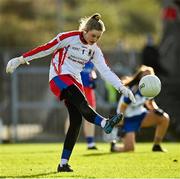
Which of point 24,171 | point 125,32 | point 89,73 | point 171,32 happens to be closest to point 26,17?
point 125,32

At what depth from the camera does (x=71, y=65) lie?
1165cm

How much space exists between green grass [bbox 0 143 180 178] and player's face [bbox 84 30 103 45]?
1.75m

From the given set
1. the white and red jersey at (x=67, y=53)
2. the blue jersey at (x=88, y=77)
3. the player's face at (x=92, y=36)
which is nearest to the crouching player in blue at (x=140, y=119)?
the blue jersey at (x=88, y=77)

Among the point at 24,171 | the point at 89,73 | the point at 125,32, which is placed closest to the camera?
the point at 24,171

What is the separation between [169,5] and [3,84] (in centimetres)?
579

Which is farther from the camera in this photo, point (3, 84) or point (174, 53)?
point (174, 53)

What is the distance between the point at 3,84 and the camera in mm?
22938

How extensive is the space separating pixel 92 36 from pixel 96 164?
6.87ft

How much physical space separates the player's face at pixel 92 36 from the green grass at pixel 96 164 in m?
1.75

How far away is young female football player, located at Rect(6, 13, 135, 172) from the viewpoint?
1141 cm

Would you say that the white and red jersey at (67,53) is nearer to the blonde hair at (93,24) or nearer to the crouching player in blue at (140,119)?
Answer: the blonde hair at (93,24)

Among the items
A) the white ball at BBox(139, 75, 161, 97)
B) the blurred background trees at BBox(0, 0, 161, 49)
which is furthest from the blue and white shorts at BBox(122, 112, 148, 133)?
the blurred background trees at BBox(0, 0, 161, 49)

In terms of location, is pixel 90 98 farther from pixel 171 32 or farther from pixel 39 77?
pixel 171 32

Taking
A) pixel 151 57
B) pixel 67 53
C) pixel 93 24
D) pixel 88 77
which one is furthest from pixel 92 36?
pixel 151 57
